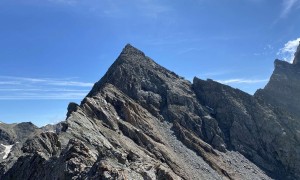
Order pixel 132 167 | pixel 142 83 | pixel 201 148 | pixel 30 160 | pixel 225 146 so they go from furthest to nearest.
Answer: pixel 142 83 → pixel 225 146 → pixel 201 148 → pixel 30 160 → pixel 132 167

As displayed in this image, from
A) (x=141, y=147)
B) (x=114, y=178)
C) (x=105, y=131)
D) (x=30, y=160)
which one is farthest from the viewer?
(x=141, y=147)

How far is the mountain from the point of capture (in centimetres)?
8912

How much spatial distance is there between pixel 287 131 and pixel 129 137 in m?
92.0

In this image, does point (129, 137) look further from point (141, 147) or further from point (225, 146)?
point (225, 146)

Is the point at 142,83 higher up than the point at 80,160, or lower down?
higher up

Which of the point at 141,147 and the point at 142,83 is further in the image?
the point at 142,83

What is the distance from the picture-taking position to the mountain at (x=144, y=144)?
89125 millimetres

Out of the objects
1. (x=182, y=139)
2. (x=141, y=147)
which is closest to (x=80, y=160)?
(x=141, y=147)

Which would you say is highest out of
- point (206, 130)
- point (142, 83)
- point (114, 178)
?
point (142, 83)

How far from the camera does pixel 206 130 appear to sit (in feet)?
618

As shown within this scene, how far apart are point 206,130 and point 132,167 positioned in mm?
108566

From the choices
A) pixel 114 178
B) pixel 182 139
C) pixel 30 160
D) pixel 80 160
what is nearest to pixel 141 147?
pixel 182 139

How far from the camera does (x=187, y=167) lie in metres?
144

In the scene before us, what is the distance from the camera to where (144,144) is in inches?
5714
